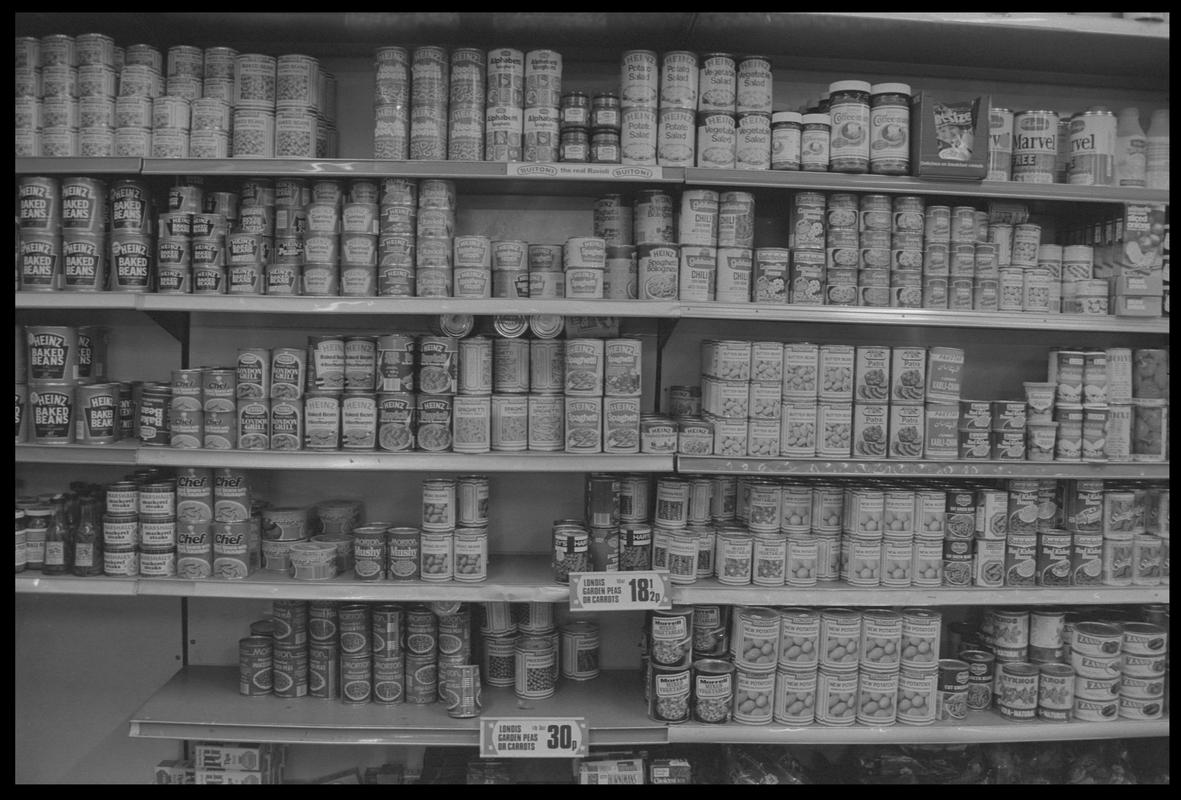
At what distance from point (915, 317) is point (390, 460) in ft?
5.07

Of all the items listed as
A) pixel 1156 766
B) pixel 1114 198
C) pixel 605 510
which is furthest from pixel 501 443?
pixel 1156 766

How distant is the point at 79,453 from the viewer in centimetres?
247

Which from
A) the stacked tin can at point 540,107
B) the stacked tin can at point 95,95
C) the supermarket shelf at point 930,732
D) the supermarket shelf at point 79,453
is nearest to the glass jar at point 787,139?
the stacked tin can at point 540,107

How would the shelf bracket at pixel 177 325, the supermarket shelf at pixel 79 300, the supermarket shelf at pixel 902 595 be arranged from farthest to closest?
1. the shelf bracket at pixel 177 325
2. the supermarket shelf at pixel 902 595
3. the supermarket shelf at pixel 79 300

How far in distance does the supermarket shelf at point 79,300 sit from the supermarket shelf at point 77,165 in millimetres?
337

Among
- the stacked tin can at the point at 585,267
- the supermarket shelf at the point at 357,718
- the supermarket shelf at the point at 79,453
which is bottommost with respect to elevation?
the supermarket shelf at the point at 357,718

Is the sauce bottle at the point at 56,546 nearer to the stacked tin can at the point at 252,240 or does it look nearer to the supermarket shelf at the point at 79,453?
the supermarket shelf at the point at 79,453

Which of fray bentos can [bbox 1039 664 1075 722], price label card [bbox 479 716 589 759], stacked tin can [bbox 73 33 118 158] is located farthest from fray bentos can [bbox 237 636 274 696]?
fray bentos can [bbox 1039 664 1075 722]

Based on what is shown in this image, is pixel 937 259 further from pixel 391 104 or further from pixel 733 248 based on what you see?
pixel 391 104

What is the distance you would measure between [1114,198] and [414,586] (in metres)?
2.31

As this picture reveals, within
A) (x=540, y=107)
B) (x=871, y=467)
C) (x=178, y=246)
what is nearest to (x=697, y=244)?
(x=540, y=107)

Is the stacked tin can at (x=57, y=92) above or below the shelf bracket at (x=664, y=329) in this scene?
above

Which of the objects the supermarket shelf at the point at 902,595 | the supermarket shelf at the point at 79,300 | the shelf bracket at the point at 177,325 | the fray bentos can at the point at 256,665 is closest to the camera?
the supermarket shelf at the point at 79,300

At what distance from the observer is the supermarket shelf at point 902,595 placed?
2.52 m
